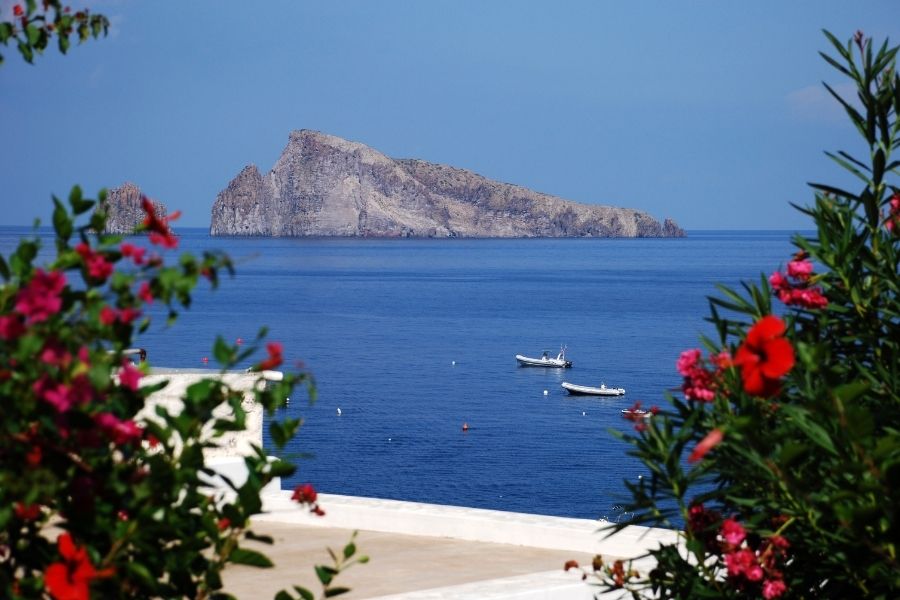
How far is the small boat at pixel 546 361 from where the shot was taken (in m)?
A: 62.1

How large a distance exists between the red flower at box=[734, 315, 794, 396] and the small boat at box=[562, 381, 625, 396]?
51.4 m

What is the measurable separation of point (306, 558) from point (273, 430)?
18.1 feet

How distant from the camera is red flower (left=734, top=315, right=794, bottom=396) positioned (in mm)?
1733

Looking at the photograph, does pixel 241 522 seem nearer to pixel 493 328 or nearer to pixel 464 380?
pixel 464 380

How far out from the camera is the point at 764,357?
176 centimetres

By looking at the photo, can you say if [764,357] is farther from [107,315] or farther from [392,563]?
[392,563]

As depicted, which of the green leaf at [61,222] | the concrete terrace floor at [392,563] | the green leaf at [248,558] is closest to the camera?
the green leaf at [61,222]

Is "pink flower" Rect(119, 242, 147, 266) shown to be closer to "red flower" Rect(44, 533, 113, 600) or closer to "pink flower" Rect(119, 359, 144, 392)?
"pink flower" Rect(119, 359, 144, 392)

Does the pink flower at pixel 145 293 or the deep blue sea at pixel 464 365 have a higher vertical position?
the pink flower at pixel 145 293

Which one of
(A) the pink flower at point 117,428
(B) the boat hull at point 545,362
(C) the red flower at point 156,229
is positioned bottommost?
(B) the boat hull at point 545,362

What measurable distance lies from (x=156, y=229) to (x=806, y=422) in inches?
56.3

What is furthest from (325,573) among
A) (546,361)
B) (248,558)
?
(546,361)

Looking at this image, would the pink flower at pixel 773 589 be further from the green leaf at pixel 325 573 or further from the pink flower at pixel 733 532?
the green leaf at pixel 325 573

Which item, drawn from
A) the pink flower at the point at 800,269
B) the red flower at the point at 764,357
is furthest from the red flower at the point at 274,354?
the pink flower at the point at 800,269
